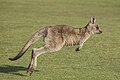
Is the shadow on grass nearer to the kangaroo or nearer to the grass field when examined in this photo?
the grass field

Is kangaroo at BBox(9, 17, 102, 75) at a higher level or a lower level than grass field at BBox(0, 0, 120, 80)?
higher

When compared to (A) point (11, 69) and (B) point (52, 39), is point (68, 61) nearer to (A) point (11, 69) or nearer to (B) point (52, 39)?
(A) point (11, 69)

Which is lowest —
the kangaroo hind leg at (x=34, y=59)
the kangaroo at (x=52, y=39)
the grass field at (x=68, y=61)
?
the grass field at (x=68, y=61)

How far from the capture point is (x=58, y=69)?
12320 mm

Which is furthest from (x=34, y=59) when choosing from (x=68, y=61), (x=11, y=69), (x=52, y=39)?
(x=68, y=61)

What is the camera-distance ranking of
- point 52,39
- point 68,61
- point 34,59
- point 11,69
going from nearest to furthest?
point 34,59 → point 52,39 → point 11,69 → point 68,61

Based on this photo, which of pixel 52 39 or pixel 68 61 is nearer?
pixel 52 39

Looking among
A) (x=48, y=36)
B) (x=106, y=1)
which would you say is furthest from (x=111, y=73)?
(x=106, y=1)

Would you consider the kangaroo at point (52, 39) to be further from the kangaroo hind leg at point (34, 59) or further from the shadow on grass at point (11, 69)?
the shadow on grass at point (11, 69)

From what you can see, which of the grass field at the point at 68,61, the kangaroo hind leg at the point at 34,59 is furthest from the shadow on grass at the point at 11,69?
the kangaroo hind leg at the point at 34,59

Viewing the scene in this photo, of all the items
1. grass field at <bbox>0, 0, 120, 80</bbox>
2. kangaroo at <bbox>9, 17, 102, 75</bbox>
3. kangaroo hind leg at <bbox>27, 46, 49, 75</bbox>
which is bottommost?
grass field at <bbox>0, 0, 120, 80</bbox>

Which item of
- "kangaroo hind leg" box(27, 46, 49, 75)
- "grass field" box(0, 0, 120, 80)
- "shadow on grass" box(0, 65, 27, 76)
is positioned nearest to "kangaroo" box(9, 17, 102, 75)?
Result: "kangaroo hind leg" box(27, 46, 49, 75)

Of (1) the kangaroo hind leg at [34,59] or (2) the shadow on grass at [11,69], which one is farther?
(2) the shadow on grass at [11,69]

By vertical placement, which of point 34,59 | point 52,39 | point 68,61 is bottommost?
point 68,61
